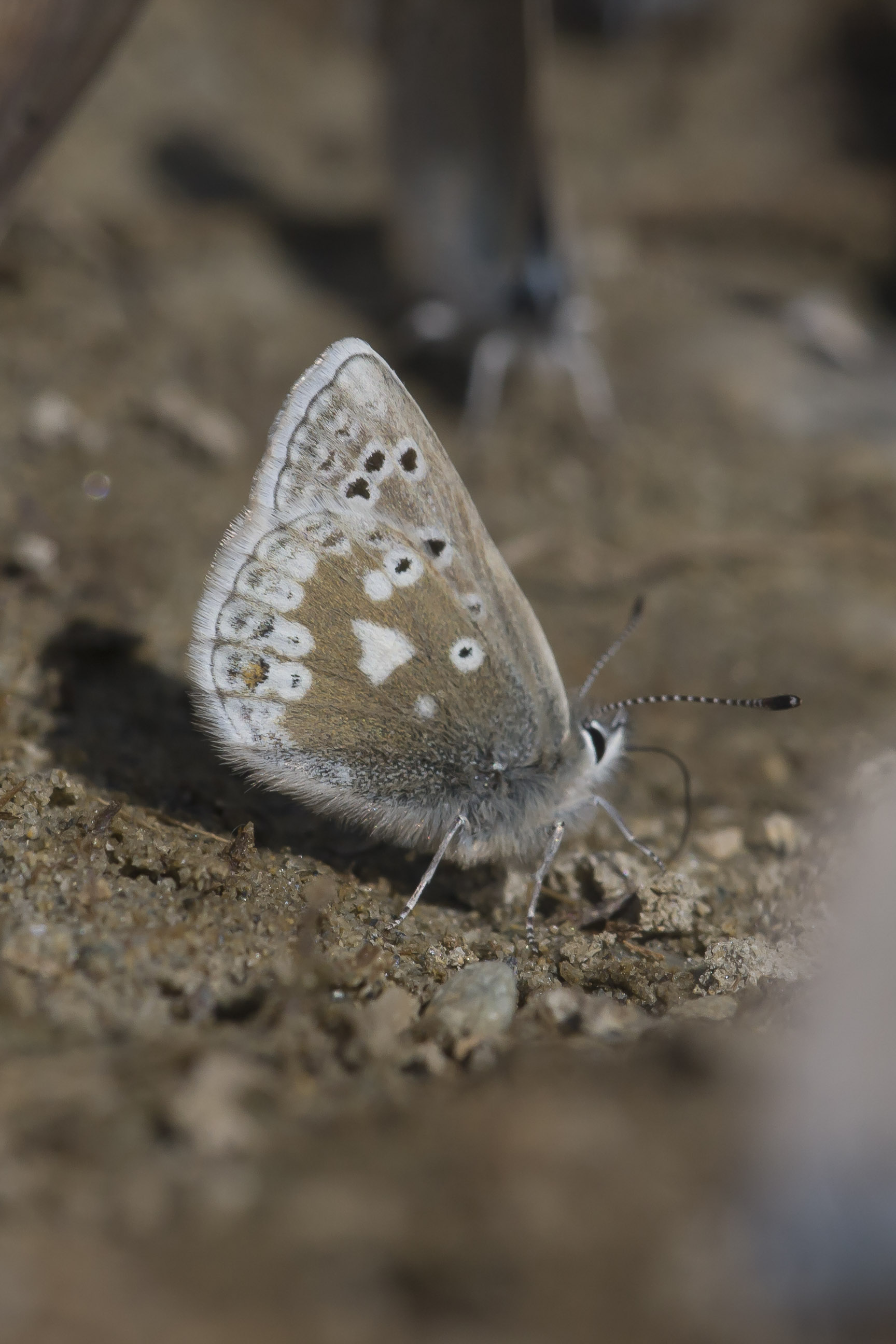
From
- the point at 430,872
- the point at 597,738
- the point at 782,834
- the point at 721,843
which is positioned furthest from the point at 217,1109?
the point at 782,834

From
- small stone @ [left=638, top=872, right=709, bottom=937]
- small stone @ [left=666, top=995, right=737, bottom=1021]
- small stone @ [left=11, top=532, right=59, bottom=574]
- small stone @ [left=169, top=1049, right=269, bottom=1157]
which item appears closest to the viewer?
small stone @ [left=169, top=1049, right=269, bottom=1157]

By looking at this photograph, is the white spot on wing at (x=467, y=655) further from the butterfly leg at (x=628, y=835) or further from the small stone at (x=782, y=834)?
the small stone at (x=782, y=834)

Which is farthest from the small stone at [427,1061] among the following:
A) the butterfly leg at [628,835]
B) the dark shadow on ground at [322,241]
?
the dark shadow on ground at [322,241]

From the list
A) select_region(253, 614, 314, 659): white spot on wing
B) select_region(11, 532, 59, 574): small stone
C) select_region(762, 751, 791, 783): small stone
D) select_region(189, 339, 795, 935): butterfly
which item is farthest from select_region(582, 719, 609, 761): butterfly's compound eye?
select_region(11, 532, 59, 574): small stone

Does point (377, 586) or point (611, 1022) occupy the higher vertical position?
point (377, 586)

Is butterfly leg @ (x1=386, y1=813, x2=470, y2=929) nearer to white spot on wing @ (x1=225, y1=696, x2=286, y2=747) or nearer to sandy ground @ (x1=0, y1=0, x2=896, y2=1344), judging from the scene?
sandy ground @ (x1=0, y1=0, x2=896, y2=1344)

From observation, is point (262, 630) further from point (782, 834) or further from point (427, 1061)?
point (782, 834)
